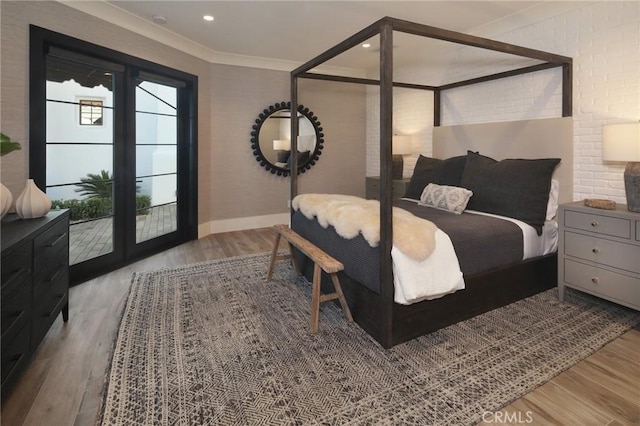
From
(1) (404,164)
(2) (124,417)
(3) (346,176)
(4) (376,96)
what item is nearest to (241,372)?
(2) (124,417)

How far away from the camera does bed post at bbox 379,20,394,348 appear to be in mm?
1922

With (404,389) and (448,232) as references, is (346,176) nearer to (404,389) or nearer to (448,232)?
(448,232)

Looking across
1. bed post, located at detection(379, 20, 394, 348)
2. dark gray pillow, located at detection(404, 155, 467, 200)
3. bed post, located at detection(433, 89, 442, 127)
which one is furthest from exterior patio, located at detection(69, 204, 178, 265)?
bed post, located at detection(433, 89, 442, 127)

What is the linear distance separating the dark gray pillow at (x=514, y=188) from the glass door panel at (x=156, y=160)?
351cm

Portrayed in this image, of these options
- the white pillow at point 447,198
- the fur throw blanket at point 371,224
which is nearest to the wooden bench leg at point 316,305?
the fur throw blanket at point 371,224

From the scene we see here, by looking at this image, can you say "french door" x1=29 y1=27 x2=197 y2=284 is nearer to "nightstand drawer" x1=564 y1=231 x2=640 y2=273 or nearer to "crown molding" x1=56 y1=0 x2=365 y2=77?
"crown molding" x1=56 y1=0 x2=365 y2=77

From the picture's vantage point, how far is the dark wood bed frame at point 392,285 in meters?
1.95

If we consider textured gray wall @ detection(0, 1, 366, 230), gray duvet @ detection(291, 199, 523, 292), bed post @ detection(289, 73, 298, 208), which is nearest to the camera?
gray duvet @ detection(291, 199, 523, 292)

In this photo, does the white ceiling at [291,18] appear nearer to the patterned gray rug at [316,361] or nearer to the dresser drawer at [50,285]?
the dresser drawer at [50,285]

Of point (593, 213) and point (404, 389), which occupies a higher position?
point (593, 213)

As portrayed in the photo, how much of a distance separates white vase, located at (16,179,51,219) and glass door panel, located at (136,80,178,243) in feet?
5.76

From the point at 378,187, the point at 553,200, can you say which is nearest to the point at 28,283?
the point at 553,200

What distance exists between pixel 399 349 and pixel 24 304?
2.03 m

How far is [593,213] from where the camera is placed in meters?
2.47
